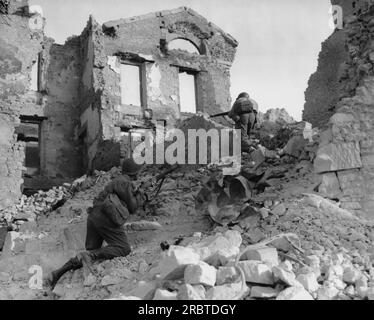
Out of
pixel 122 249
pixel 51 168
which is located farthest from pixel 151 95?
pixel 122 249

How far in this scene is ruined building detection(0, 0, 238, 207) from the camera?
15.4 m

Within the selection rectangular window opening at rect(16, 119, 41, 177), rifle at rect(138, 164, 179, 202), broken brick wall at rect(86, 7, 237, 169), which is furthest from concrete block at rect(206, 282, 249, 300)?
rectangular window opening at rect(16, 119, 41, 177)

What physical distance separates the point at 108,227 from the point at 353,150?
3.20 meters

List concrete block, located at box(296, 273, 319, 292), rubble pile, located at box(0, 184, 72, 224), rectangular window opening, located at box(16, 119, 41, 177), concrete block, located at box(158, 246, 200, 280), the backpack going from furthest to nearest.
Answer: rectangular window opening, located at box(16, 119, 41, 177), rubble pile, located at box(0, 184, 72, 224), the backpack, concrete block, located at box(158, 246, 200, 280), concrete block, located at box(296, 273, 319, 292)

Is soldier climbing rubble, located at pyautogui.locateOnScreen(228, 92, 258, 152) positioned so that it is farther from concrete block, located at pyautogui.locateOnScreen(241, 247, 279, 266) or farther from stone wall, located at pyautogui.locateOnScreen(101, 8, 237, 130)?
stone wall, located at pyautogui.locateOnScreen(101, 8, 237, 130)

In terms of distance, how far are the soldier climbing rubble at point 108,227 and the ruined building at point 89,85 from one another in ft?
20.6

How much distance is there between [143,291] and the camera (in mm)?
4887

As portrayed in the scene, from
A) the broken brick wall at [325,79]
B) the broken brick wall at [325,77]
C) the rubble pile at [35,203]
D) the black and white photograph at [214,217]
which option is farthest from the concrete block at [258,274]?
the broken brick wall at [325,77]

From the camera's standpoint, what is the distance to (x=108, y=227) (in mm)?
6285

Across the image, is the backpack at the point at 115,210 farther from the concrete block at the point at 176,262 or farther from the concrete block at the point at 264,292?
the concrete block at the point at 264,292

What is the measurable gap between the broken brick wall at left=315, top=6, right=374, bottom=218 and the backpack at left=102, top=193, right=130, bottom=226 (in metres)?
2.51

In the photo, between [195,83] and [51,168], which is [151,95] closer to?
[195,83]

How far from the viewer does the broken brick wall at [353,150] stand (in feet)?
A: 21.5

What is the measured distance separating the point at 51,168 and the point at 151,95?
4.44 m
